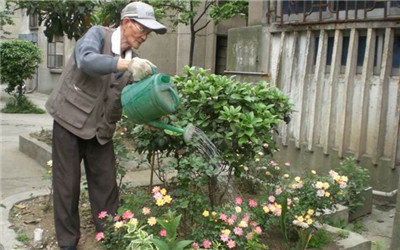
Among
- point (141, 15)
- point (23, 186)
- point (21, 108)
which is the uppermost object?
point (141, 15)

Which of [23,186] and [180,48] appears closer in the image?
[23,186]

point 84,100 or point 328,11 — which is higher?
point 328,11

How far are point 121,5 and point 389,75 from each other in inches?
138

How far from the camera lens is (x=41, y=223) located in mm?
3783

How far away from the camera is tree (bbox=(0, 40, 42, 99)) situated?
38.9 feet

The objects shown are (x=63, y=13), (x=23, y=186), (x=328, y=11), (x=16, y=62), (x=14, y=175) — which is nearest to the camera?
(x=23, y=186)

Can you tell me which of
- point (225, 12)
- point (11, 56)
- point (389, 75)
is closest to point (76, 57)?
point (389, 75)

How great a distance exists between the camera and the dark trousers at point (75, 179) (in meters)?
3.21

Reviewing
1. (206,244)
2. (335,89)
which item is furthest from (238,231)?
(335,89)

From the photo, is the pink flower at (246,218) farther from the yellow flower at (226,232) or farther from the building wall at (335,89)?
the building wall at (335,89)

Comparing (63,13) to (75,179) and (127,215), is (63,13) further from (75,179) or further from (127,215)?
(127,215)

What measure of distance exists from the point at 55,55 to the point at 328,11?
48.2 ft

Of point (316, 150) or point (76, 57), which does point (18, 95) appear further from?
point (76, 57)

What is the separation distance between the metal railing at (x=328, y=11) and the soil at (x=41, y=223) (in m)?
3.76
